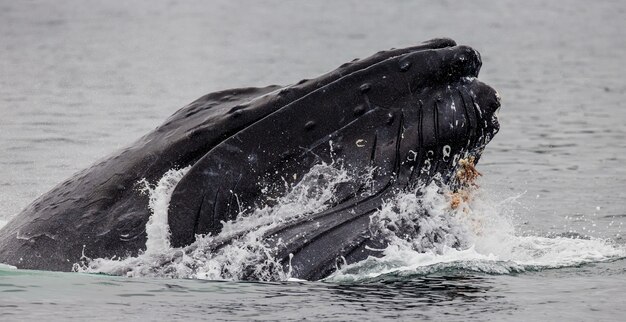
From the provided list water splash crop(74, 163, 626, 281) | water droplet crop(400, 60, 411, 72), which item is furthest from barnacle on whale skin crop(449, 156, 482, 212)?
water droplet crop(400, 60, 411, 72)

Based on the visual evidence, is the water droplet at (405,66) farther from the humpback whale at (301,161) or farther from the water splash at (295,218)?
the water splash at (295,218)

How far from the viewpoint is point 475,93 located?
8812 mm

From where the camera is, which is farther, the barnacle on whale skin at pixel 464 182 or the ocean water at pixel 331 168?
the barnacle on whale skin at pixel 464 182

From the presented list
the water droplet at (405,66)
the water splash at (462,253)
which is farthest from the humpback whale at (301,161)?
the water splash at (462,253)

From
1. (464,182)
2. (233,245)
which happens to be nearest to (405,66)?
(464,182)

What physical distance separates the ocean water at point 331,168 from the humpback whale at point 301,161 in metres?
0.13

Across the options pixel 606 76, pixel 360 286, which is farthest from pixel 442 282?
pixel 606 76

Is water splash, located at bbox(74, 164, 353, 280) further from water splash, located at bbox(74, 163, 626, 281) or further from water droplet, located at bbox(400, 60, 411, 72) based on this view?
water droplet, located at bbox(400, 60, 411, 72)

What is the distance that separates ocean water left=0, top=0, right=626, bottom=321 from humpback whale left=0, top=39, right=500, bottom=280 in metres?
0.13

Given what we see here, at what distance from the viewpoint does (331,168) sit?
873 centimetres

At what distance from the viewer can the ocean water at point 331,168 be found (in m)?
8.61

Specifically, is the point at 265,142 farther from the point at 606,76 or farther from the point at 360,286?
the point at 606,76

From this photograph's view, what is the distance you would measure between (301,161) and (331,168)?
195 mm

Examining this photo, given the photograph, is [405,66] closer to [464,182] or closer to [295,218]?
[464,182]
